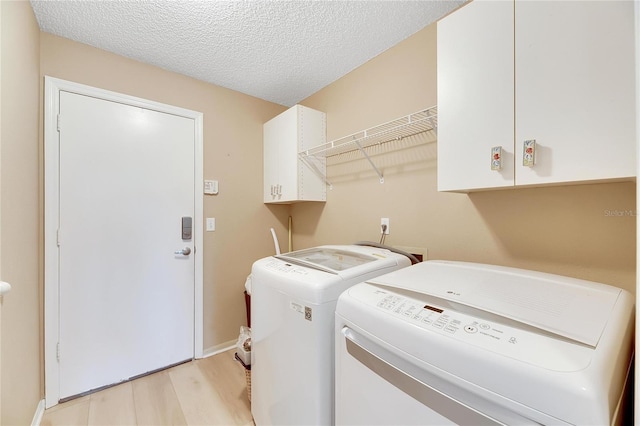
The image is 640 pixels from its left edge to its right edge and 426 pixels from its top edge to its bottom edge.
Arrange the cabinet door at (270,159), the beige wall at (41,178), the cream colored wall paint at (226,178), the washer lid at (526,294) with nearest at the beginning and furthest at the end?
the washer lid at (526,294)
the beige wall at (41,178)
the cream colored wall paint at (226,178)
the cabinet door at (270,159)

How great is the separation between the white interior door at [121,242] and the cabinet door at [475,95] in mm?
1923

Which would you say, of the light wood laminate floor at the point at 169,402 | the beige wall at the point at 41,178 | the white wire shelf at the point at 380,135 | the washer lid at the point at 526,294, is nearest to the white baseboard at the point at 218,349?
the beige wall at the point at 41,178

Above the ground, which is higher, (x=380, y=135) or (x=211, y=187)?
(x=380, y=135)

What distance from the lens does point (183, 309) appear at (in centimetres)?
215

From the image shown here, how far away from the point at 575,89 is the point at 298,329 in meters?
1.28

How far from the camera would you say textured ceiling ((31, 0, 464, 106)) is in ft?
4.75

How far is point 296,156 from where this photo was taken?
2176mm

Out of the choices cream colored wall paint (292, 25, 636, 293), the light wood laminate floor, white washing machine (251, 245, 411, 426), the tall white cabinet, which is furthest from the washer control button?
the light wood laminate floor

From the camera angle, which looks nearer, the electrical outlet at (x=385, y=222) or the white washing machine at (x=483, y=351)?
the white washing machine at (x=483, y=351)

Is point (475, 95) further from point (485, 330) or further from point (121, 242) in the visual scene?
point (121, 242)

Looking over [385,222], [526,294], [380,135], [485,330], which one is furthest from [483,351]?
[380,135]

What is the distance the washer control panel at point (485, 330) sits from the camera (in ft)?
1.65

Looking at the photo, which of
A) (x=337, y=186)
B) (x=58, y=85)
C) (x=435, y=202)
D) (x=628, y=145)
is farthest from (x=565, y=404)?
(x=58, y=85)

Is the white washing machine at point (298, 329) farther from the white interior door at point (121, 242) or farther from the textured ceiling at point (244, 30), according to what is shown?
the textured ceiling at point (244, 30)
